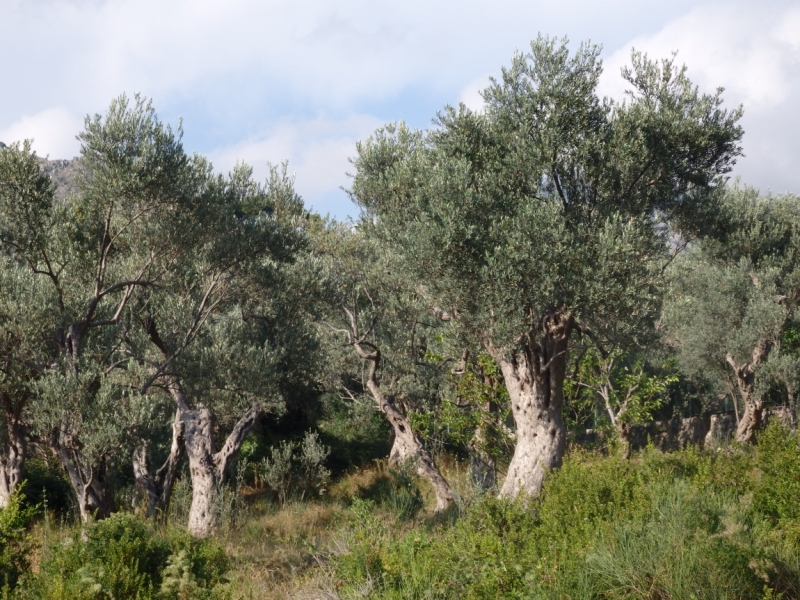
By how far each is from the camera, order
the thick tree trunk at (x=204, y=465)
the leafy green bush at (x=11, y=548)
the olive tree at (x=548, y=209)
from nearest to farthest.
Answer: the leafy green bush at (x=11, y=548) < the olive tree at (x=548, y=209) < the thick tree trunk at (x=204, y=465)

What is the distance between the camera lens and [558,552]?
850 centimetres

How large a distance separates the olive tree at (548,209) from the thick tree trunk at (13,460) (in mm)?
9691

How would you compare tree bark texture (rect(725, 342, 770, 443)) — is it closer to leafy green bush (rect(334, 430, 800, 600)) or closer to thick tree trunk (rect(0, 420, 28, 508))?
leafy green bush (rect(334, 430, 800, 600))

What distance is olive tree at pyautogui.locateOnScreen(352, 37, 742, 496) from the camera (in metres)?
12.0

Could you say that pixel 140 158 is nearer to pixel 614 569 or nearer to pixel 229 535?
pixel 229 535

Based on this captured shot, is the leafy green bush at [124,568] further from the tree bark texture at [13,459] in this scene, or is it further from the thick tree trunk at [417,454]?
the thick tree trunk at [417,454]

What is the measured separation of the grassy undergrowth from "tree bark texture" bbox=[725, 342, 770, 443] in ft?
54.0

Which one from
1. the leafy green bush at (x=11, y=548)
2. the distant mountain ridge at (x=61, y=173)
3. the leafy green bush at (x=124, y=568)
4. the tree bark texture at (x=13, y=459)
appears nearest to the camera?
the leafy green bush at (x=124, y=568)

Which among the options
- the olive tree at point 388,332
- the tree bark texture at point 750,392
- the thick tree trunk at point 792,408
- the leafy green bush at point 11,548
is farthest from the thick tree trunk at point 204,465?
the thick tree trunk at point 792,408

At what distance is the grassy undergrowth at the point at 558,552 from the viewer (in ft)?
24.0

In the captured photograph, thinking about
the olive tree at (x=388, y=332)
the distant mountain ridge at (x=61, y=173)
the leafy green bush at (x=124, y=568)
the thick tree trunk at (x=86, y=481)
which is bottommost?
the leafy green bush at (x=124, y=568)

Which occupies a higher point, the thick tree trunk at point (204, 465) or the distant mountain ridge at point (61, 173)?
the distant mountain ridge at point (61, 173)

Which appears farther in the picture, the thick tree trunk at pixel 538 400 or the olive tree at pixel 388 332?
the olive tree at pixel 388 332

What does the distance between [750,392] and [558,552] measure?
2207cm
